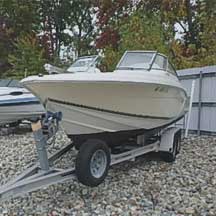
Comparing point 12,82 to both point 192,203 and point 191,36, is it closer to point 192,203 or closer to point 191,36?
point 192,203

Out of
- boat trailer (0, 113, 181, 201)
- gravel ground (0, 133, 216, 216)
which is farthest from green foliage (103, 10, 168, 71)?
boat trailer (0, 113, 181, 201)

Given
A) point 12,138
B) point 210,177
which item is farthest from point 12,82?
point 210,177

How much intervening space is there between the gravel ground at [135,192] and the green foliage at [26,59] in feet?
40.8

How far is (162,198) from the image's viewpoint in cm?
508

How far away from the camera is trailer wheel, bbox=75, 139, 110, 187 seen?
16.3 ft

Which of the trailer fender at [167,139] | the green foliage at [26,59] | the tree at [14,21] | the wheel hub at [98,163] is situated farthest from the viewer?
the tree at [14,21]

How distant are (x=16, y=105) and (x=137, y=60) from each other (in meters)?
4.38

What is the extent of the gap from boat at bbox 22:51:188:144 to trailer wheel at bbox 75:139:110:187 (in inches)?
15.6

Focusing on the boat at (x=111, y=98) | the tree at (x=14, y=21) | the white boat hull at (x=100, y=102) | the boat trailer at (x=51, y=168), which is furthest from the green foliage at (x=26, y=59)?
the boat trailer at (x=51, y=168)

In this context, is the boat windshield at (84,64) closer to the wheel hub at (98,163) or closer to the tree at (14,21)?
the wheel hub at (98,163)

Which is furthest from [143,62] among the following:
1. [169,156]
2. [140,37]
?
[140,37]

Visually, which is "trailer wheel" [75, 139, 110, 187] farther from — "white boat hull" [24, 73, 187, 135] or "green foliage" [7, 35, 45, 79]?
"green foliage" [7, 35, 45, 79]

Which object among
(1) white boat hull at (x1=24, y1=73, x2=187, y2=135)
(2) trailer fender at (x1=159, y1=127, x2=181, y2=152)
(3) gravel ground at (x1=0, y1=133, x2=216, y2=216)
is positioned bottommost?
(3) gravel ground at (x1=0, y1=133, x2=216, y2=216)

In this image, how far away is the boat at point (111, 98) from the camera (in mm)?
5270
